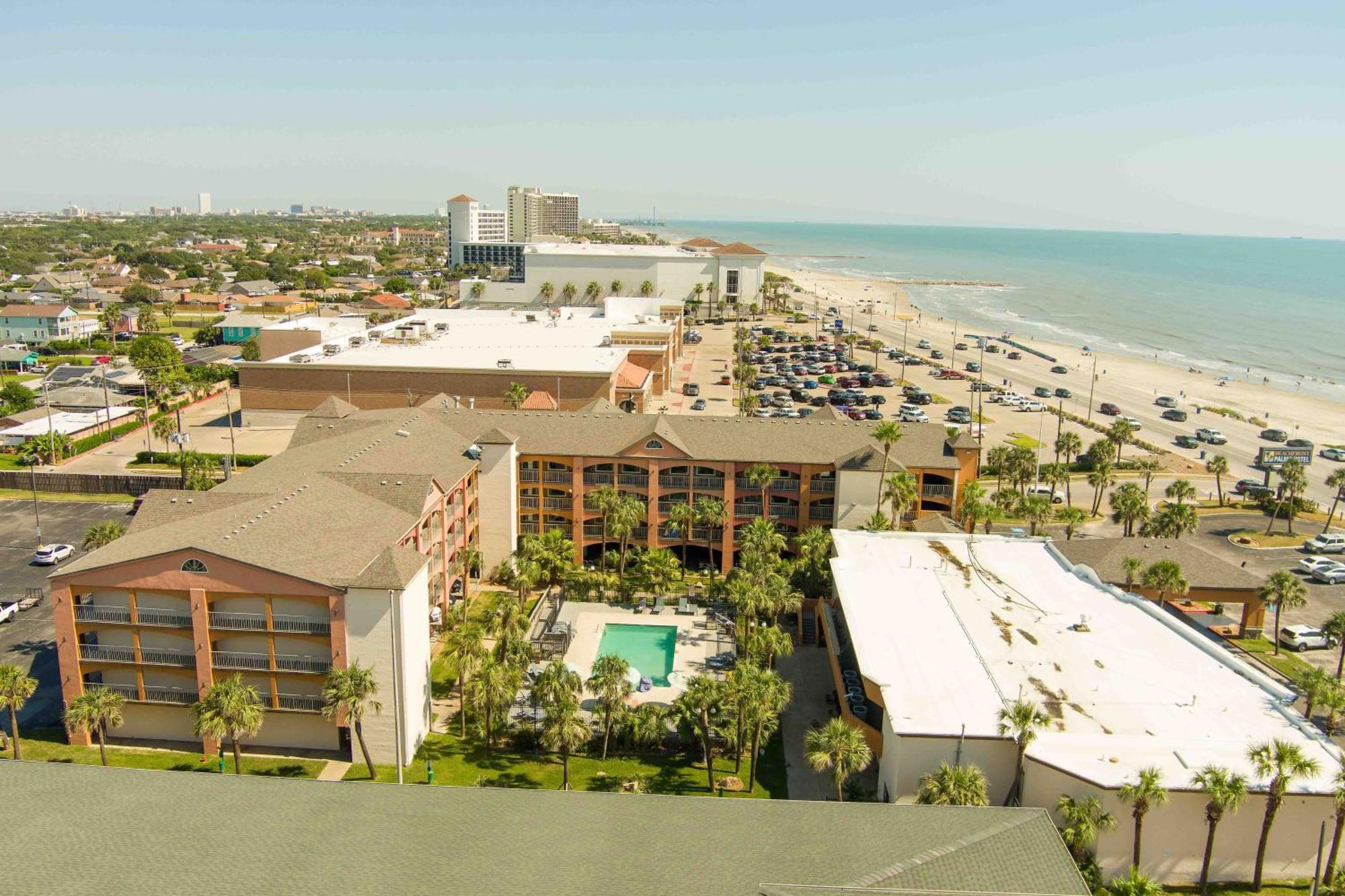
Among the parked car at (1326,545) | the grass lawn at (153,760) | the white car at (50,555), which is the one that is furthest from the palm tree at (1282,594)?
the white car at (50,555)

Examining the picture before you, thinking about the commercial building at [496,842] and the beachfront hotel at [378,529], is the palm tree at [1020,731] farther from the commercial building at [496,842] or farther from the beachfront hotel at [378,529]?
the beachfront hotel at [378,529]

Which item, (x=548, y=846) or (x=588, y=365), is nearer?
(x=548, y=846)

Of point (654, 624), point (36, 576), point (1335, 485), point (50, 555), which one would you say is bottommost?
point (654, 624)

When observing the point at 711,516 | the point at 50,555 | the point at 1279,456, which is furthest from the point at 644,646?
the point at 1279,456

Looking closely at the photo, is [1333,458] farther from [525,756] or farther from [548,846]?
[548,846]

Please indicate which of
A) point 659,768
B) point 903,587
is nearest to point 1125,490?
point 903,587

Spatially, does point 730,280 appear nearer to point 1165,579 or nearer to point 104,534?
point 1165,579
